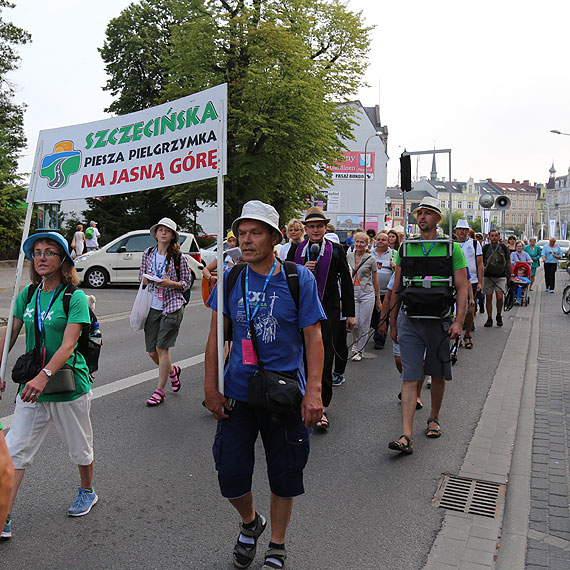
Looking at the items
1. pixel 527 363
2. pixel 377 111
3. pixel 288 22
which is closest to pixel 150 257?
pixel 527 363

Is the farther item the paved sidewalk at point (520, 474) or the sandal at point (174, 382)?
the sandal at point (174, 382)

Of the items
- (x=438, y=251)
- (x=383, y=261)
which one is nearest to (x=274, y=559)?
(x=438, y=251)

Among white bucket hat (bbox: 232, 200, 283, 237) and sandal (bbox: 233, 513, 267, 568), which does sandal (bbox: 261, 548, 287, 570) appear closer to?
sandal (bbox: 233, 513, 267, 568)

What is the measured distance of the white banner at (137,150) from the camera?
384cm

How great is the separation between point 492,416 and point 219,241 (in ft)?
12.6

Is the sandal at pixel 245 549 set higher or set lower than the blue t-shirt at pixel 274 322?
lower

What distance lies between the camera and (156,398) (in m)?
6.32

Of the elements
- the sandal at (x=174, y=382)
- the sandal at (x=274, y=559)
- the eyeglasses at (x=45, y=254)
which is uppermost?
the eyeglasses at (x=45, y=254)

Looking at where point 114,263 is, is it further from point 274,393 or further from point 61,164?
point 274,393

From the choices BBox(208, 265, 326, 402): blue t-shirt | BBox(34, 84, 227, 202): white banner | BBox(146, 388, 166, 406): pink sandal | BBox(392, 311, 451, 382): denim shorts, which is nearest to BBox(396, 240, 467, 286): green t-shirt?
BBox(392, 311, 451, 382): denim shorts

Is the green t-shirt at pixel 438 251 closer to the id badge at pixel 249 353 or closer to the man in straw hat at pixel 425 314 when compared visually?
the man in straw hat at pixel 425 314

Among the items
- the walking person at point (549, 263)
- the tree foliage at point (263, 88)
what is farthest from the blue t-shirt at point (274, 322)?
the tree foliage at point (263, 88)

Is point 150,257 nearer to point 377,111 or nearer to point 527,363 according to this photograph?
point 527,363

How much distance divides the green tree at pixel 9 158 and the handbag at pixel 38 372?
18002 millimetres
